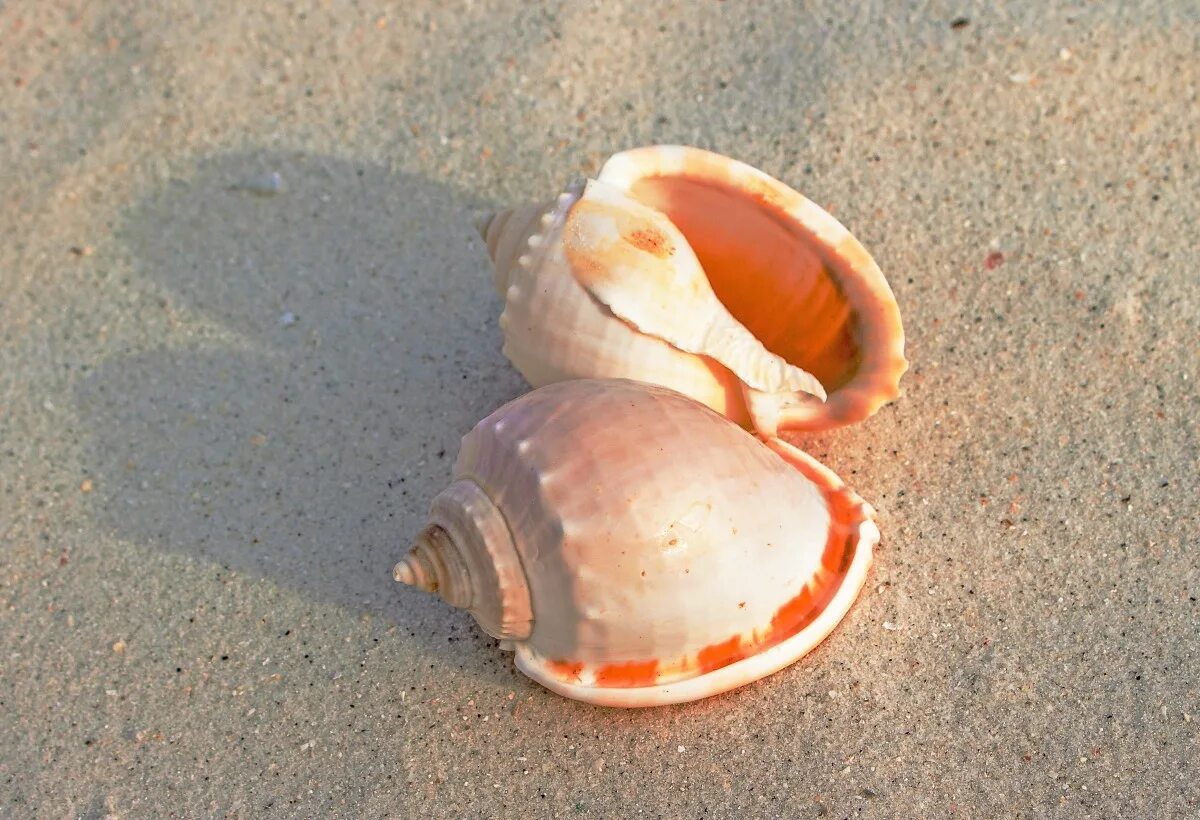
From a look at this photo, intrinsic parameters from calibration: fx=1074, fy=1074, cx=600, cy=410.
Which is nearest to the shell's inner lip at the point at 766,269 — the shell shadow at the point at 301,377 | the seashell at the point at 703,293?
the seashell at the point at 703,293

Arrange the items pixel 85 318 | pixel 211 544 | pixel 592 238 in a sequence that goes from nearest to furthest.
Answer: pixel 592 238, pixel 211 544, pixel 85 318

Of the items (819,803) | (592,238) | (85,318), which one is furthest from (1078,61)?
(85,318)

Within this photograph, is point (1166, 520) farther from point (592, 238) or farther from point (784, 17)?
point (784, 17)

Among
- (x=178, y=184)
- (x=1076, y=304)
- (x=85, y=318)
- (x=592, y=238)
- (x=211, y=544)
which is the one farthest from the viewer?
(x=178, y=184)

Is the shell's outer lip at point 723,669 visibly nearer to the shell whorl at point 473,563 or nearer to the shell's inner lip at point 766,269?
the shell whorl at point 473,563

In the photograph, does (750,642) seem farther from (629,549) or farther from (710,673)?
(629,549)

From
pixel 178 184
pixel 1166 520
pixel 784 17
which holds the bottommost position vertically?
pixel 178 184

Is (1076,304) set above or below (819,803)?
above
